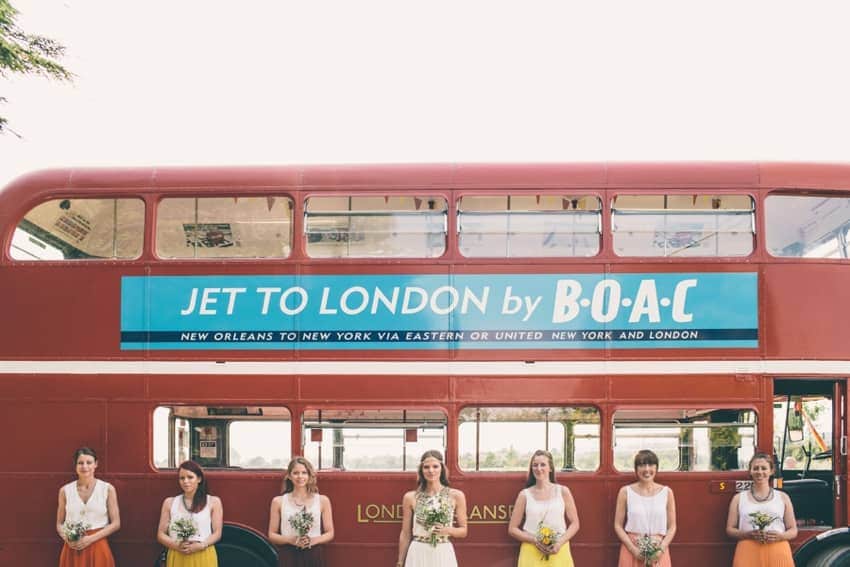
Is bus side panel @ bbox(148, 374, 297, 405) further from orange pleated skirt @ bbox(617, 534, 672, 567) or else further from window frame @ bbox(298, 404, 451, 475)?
orange pleated skirt @ bbox(617, 534, 672, 567)

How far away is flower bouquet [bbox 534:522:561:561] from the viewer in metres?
6.86

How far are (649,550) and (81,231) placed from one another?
5654mm

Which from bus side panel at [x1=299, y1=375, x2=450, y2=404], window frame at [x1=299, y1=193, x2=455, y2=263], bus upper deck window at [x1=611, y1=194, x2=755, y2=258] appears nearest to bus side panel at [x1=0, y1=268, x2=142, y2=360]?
window frame at [x1=299, y1=193, x2=455, y2=263]

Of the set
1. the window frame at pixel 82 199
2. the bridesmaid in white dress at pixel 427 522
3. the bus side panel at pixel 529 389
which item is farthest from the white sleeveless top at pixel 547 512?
the window frame at pixel 82 199

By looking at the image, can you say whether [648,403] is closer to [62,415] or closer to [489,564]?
[489,564]

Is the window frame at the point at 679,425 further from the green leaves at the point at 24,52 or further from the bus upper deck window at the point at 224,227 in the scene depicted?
the green leaves at the point at 24,52

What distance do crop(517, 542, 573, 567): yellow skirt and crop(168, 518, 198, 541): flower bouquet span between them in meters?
2.75

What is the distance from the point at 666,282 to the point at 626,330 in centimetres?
54

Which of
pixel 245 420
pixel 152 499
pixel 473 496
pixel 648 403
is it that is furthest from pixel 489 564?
pixel 152 499

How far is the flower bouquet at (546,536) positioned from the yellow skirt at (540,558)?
4 cm

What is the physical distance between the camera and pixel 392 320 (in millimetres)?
7430

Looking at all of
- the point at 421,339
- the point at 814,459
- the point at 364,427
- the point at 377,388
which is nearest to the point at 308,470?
the point at 364,427

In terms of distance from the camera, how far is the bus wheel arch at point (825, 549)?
737cm

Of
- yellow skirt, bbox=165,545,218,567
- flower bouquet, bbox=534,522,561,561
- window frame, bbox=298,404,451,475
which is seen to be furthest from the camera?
window frame, bbox=298,404,451,475
